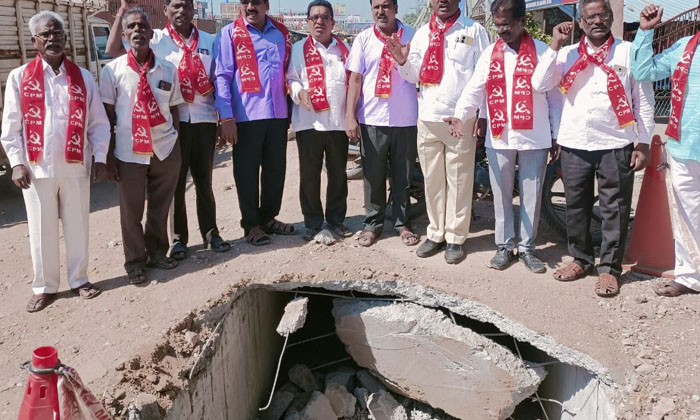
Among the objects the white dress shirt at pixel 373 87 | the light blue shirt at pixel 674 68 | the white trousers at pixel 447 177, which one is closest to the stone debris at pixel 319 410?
the white trousers at pixel 447 177

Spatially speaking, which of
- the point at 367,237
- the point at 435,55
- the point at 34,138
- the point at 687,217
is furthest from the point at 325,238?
the point at 687,217

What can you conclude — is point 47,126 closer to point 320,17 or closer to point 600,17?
point 320,17

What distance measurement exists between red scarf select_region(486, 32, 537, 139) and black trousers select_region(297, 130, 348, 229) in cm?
124

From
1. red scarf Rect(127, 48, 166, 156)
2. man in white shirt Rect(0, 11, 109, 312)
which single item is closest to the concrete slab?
red scarf Rect(127, 48, 166, 156)

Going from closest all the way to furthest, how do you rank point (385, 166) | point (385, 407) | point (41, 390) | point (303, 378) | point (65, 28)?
1. point (41, 390)
2. point (385, 166)
3. point (385, 407)
4. point (303, 378)
5. point (65, 28)

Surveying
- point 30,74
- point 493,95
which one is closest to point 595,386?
point 493,95

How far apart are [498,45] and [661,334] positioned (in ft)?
6.94

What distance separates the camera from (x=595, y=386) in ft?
12.5

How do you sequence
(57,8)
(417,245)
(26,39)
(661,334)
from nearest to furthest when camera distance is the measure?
1. (661,334)
2. (417,245)
3. (26,39)
4. (57,8)

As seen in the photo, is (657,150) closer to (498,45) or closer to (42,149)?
(498,45)

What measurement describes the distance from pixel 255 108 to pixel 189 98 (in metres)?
0.49

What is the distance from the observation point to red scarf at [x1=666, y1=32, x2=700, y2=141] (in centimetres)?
374

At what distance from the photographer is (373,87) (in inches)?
180

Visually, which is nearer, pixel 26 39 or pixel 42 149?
pixel 42 149
